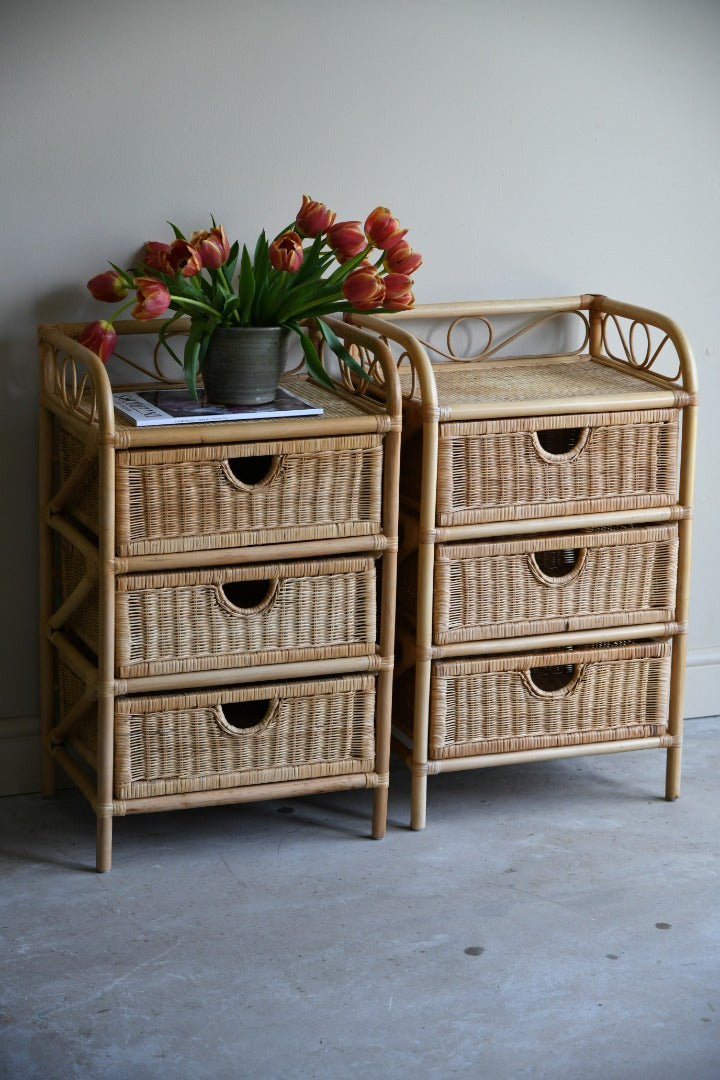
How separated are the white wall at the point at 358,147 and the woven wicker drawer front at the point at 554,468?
1.39 ft

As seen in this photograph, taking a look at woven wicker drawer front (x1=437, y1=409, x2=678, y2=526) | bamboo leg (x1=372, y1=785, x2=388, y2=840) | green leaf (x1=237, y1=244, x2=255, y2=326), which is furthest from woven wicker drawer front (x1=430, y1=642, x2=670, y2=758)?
green leaf (x1=237, y1=244, x2=255, y2=326)

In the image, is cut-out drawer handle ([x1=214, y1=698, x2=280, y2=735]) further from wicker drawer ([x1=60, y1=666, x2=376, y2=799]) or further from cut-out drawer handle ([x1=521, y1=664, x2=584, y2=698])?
cut-out drawer handle ([x1=521, y1=664, x2=584, y2=698])

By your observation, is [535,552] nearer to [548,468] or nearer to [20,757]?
[548,468]

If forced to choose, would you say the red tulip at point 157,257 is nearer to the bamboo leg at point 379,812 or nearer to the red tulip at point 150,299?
the red tulip at point 150,299

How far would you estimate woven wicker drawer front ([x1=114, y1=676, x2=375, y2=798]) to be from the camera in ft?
7.34

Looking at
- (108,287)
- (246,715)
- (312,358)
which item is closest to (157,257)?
(108,287)

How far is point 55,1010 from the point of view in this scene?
1906 mm

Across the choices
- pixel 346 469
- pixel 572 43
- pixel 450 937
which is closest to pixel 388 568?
pixel 346 469

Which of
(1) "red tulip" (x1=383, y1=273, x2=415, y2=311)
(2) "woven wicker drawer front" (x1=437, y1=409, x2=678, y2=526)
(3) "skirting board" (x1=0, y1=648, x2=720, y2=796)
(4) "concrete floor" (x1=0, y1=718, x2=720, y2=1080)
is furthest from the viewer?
(3) "skirting board" (x1=0, y1=648, x2=720, y2=796)

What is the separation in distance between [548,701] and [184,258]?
0.99 meters

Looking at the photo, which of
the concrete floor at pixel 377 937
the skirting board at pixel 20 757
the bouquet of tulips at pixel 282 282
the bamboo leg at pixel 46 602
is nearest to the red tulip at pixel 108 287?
the bouquet of tulips at pixel 282 282

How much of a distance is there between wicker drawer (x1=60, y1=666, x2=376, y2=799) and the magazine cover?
1.45 feet

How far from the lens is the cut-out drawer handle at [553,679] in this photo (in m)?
2.47

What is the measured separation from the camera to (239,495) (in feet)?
7.20
